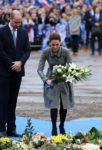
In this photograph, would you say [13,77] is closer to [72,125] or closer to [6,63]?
[6,63]

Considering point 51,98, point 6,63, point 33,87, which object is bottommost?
point 33,87

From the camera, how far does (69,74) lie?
7.52 meters

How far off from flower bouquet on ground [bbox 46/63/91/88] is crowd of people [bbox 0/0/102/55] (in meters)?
14.2

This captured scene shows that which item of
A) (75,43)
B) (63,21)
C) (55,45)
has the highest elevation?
(55,45)

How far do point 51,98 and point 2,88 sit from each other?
0.85 m

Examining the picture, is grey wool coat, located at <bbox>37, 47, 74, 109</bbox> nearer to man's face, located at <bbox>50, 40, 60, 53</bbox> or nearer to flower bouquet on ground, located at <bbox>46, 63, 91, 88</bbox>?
man's face, located at <bbox>50, 40, 60, 53</bbox>

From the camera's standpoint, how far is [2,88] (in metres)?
8.05

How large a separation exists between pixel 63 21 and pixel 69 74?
16.1 m

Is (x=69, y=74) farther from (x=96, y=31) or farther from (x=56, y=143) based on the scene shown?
(x=96, y=31)

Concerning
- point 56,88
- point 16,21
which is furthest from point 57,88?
point 16,21

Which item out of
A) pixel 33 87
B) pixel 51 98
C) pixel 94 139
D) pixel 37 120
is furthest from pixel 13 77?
pixel 33 87

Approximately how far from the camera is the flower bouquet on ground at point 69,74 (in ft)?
24.7

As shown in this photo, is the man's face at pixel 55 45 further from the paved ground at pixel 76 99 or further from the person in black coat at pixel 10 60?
the paved ground at pixel 76 99

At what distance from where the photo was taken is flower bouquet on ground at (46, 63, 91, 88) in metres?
7.52
